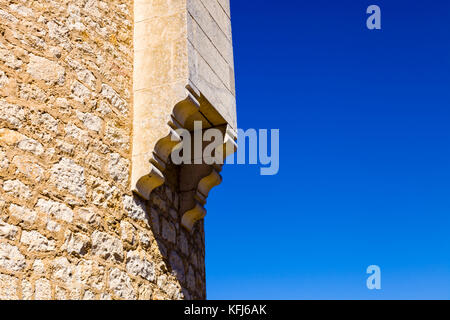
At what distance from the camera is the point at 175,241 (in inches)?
205

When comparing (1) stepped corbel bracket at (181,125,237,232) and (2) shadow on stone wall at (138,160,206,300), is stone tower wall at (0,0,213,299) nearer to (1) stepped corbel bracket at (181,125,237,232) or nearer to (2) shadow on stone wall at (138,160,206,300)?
(2) shadow on stone wall at (138,160,206,300)

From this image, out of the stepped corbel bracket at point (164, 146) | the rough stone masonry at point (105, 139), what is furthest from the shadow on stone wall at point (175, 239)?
the stepped corbel bracket at point (164, 146)

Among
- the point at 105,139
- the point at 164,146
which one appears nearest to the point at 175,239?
the point at 164,146

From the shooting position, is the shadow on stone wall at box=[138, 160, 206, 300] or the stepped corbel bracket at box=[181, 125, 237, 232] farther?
the stepped corbel bracket at box=[181, 125, 237, 232]

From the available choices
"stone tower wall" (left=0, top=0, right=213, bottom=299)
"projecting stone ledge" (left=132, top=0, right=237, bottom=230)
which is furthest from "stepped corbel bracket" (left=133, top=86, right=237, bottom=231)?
"stone tower wall" (left=0, top=0, right=213, bottom=299)

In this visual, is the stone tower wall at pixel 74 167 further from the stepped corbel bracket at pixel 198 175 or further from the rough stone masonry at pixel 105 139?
the stepped corbel bracket at pixel 198 175

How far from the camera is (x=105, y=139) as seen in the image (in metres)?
4.50

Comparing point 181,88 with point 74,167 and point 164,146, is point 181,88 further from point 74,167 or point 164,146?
point 74,167

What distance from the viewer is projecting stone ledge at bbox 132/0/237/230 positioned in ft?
15.5

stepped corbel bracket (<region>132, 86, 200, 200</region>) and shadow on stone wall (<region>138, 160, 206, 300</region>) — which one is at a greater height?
stepped corbel bracket (<region>132, 86, 200, 200</region>)

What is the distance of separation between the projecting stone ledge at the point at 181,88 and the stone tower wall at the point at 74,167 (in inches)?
3.9
